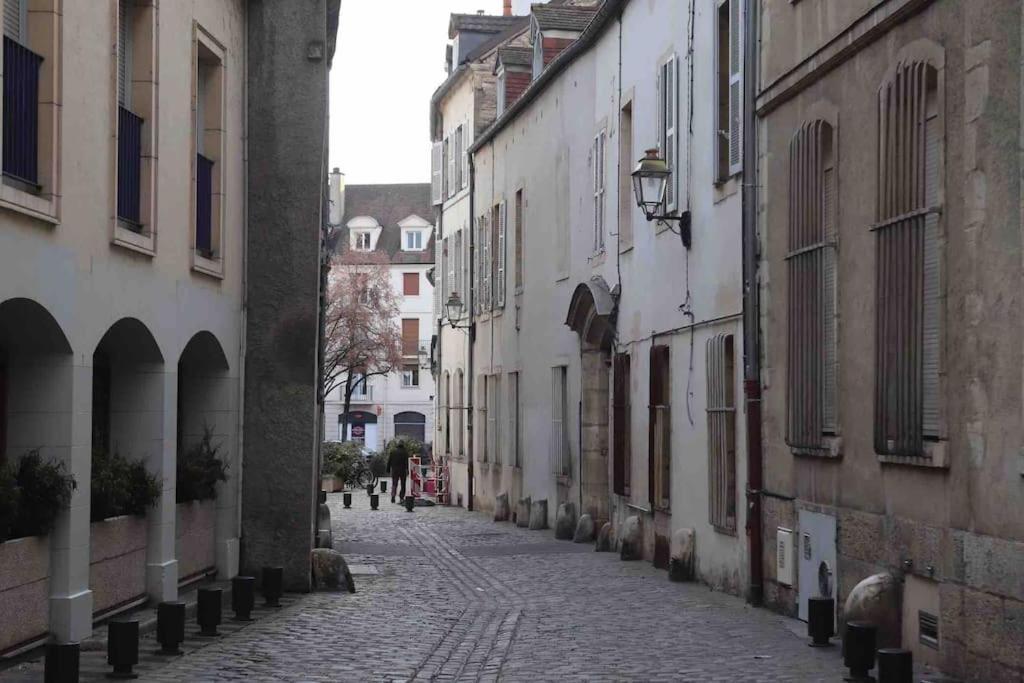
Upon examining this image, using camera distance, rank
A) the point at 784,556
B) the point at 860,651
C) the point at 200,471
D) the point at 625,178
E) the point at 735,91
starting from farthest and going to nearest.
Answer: the point at 625,178 → the point at 735,91 → the point at 200,471 → the point at 784,556 → the point at 860,651

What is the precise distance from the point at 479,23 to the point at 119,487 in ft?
106

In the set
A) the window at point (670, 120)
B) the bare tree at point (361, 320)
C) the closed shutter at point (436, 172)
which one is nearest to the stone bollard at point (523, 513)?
the window at point (670, 120)

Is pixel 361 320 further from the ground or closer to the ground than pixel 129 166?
further from the ground

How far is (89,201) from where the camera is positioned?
11594 millimetres

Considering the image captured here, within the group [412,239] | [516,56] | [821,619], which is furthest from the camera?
[412,239]

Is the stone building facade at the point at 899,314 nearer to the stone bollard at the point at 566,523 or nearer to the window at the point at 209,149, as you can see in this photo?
the window at the point at 209,149

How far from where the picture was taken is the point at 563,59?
26.3 meters

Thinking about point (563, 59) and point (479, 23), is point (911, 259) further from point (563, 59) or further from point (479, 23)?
point (479, 23)

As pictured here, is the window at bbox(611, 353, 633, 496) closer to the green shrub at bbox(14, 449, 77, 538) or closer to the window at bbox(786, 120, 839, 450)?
the window at bbox(786, 120, 839, 450)

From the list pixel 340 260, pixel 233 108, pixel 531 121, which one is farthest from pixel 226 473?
pixel 340 260

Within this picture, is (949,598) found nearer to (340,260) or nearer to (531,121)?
(531,121)

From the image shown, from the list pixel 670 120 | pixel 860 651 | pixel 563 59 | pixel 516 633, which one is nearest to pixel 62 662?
pixel 860 651

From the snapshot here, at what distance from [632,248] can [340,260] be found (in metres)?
59.0

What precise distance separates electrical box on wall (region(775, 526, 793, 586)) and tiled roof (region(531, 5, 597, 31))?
60.5 ft
